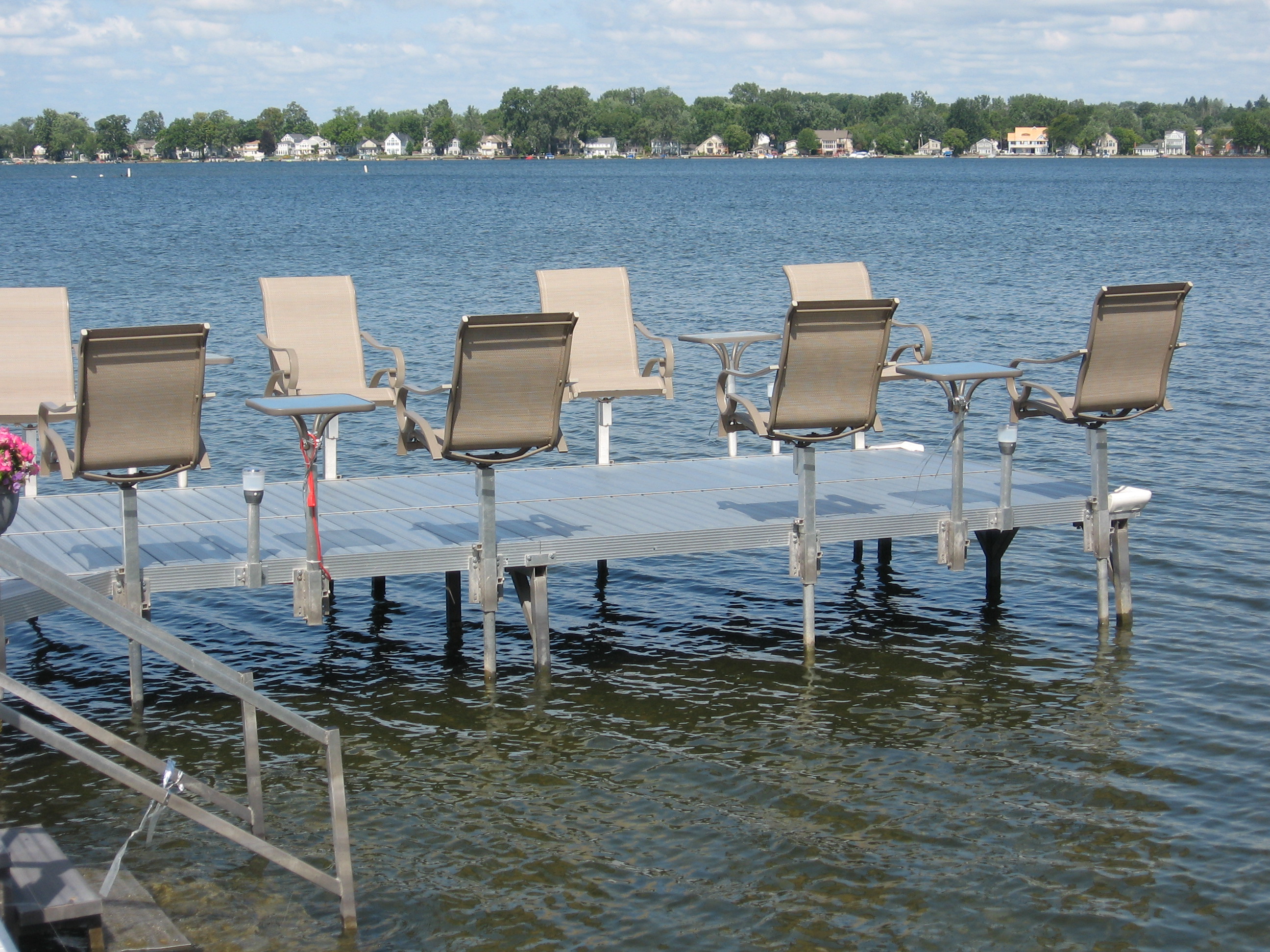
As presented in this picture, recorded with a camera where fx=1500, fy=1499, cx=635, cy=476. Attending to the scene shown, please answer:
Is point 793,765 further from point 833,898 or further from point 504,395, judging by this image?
point 504,395

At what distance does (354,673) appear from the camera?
330 inches

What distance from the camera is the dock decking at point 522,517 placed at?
7.59 m

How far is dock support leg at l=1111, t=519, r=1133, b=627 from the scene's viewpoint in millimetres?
9055

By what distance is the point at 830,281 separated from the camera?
1095cm

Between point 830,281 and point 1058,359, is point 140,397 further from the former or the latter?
point 830,281

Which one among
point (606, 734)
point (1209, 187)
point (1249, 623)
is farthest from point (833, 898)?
point (1209, 187)

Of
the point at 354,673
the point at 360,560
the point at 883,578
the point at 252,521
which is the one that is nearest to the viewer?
the point at 252,521

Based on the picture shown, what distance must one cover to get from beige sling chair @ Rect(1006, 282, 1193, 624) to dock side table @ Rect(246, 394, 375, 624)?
3876 mm

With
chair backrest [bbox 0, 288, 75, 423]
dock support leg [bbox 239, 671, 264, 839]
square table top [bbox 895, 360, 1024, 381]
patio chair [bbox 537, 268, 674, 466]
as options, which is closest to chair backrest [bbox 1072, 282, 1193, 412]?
square table top [bbox 895, 360, 1024, 381]

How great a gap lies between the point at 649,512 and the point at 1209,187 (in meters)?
104

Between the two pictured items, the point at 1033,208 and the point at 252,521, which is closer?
the point at 252,521

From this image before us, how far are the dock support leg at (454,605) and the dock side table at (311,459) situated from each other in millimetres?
1489

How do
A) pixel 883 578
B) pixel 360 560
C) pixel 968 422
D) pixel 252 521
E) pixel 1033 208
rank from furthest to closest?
pixel 1033 208 → pixel 968 422 → pixel 883 578 → pixel 360 560 → pixel 252 521

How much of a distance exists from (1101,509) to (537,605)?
339 centimetres
